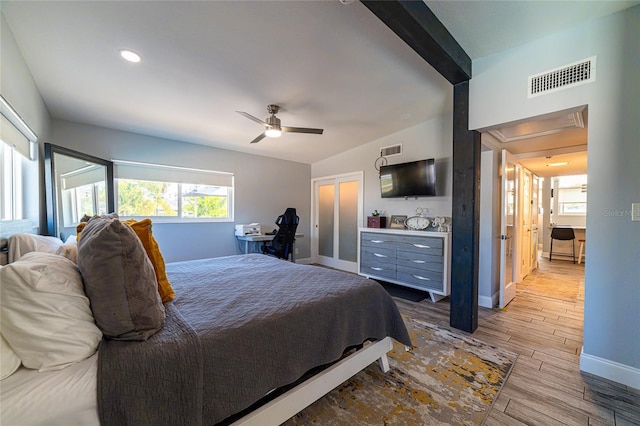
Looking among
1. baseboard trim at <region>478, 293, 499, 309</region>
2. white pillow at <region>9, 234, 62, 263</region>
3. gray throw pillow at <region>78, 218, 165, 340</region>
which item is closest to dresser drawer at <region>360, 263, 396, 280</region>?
baseboard trim at <region>478, 293, 499, 309</region>

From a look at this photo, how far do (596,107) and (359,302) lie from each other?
2254 mm

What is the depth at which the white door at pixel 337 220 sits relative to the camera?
16.2 feet

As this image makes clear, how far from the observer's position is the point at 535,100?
6.84 ft

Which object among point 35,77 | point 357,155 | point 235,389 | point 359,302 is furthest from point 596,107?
point 35,77

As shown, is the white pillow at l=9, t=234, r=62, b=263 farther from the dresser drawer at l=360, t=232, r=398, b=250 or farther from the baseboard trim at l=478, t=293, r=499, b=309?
the baseboard trim at l=478, t=293, r=499, b=309

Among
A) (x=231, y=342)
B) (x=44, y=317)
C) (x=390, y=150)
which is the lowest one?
(x=231, y=342)

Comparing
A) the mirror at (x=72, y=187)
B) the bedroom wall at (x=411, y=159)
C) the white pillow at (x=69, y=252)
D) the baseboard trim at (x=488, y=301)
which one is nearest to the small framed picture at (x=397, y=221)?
the bedroom wall at (x=411, y=159)

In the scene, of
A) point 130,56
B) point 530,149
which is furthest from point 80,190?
point 530,149

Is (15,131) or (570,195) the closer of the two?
(15,131)

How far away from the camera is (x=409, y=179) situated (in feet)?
12.6

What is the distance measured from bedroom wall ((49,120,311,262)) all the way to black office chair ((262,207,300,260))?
87cm

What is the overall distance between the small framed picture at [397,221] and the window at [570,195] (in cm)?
547

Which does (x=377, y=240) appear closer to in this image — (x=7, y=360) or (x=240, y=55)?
(x=240, y=55)

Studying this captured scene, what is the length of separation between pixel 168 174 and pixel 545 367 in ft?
16.6
